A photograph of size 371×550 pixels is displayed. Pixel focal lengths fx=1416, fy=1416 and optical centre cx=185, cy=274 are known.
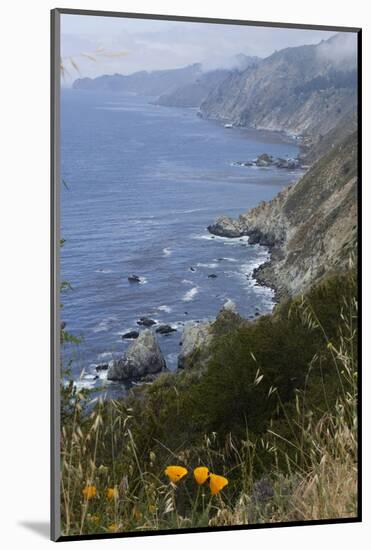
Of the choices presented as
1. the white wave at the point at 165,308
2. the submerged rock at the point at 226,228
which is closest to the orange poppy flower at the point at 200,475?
the white wave at the point at 165,308

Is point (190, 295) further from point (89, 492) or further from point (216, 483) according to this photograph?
point (89, 492)

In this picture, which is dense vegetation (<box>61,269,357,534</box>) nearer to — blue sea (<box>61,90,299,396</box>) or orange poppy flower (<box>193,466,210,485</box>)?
orange poppy flower (<box>193,466,210,485</box>)

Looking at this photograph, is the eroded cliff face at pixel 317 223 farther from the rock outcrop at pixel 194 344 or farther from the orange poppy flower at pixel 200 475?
the orange poppy flower at pixel 200 475

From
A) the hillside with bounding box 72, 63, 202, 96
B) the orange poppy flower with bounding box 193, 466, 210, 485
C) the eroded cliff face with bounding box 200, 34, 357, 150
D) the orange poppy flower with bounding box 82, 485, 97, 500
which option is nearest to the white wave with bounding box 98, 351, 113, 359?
the orange poppy flower with bounding box 82, 485, 97, 500

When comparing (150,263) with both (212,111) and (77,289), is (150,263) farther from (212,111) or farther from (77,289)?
(212,111)
